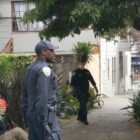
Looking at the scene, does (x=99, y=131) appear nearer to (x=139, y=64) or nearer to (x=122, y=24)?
(x=122, y=24)

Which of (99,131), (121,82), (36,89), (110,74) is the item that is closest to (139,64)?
(121,82)

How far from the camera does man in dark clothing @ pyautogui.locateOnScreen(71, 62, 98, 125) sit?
1555 cm

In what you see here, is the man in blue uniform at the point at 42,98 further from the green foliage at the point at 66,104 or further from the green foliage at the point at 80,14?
the green foliage at the point at 66,104

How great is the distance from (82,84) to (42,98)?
25.3 ft

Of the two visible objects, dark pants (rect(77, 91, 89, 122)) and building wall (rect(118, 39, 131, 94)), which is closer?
dark pants (rect(77, 91, 89, 122))

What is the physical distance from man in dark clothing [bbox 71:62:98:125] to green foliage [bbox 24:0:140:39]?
1.26 meters

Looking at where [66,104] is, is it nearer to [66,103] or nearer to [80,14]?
[66,103]

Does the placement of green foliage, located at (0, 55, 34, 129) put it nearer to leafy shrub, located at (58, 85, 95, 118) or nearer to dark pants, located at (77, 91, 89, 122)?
dark pants, located at (77, 91, 89, 122)

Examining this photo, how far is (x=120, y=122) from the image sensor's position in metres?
16.5

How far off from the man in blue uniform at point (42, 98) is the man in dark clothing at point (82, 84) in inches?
278

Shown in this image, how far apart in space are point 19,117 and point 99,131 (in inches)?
77.1

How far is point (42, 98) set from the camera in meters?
8.00

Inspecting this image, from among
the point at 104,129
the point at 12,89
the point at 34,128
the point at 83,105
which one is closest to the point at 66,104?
the point at 83,105

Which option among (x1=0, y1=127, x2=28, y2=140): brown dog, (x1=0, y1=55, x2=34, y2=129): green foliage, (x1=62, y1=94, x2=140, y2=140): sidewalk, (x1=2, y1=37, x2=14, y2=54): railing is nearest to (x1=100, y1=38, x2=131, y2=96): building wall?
(x1=2, y1=37, x2=14, y2=54): railing
